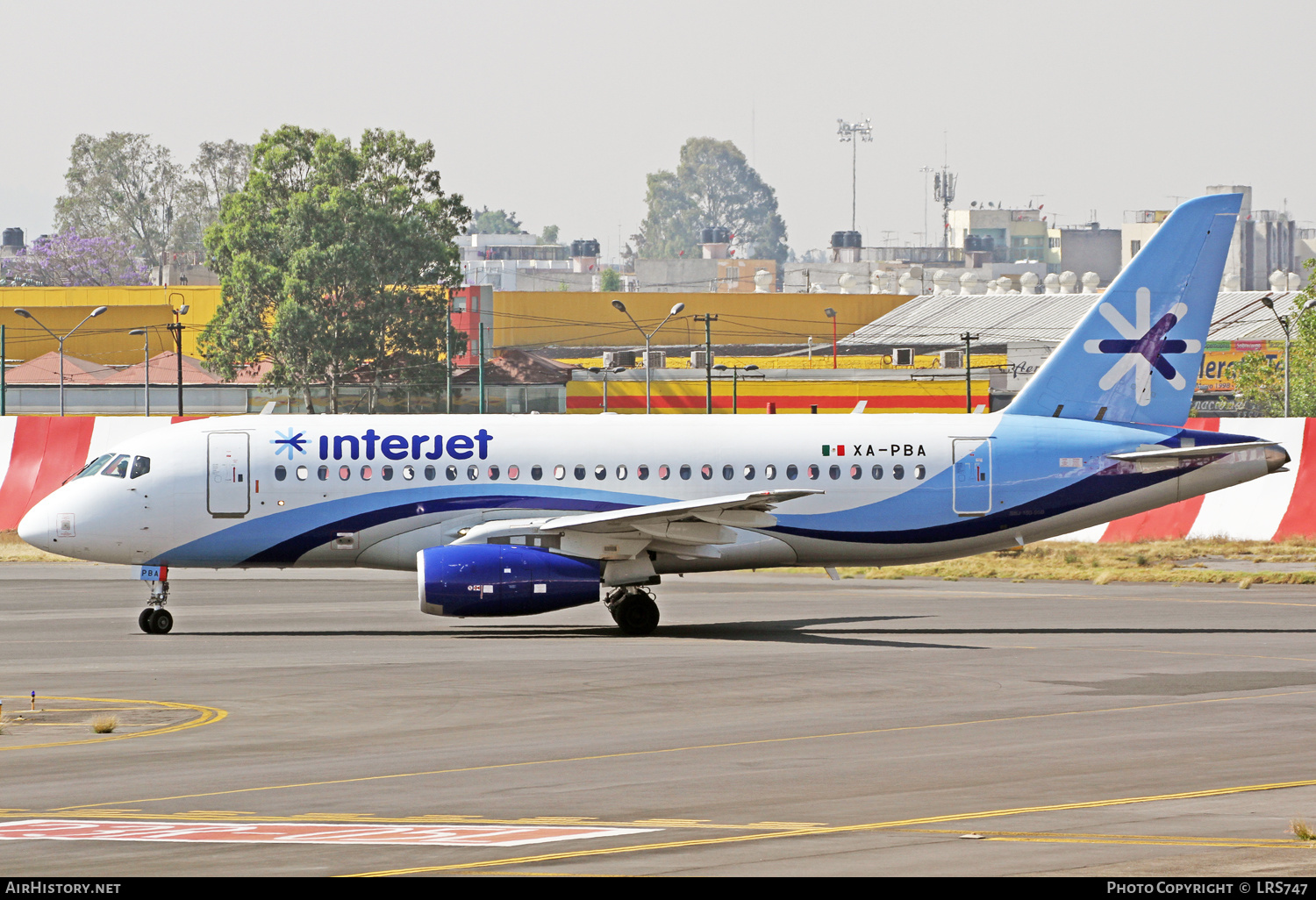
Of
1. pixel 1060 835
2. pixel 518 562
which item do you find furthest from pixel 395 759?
pixel 518 562

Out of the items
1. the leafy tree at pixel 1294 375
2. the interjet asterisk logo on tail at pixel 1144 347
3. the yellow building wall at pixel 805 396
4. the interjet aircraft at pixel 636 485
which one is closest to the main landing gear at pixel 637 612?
the interjet aircraft at pixel 636 485

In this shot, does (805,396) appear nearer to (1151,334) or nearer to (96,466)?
(1151,334)

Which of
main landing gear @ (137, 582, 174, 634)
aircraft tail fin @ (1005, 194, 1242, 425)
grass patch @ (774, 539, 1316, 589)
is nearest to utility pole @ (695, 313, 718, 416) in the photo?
grass patch @ (774, 539, 1316, 589)

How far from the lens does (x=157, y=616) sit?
30.0m

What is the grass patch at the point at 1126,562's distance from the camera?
40.3m

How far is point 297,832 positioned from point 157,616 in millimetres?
17430

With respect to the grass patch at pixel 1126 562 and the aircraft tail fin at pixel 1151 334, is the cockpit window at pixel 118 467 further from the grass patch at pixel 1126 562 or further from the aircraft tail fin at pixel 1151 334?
the grass patch at pixel 1126 562

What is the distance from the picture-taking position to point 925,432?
1248 inches

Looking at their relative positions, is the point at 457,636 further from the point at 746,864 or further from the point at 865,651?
the point at 746,864

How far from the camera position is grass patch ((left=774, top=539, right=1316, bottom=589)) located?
40344 mm

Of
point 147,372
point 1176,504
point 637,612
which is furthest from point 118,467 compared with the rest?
point 147,372

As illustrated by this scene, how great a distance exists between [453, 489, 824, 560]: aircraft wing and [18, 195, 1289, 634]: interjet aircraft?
49mm

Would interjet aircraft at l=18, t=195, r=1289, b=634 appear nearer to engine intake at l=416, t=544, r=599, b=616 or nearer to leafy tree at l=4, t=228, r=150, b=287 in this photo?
engine intake at l=416, t=544, r=599, b=616

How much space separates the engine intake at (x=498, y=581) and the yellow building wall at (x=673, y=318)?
112 meters
